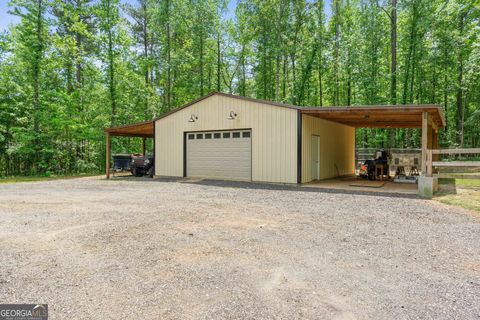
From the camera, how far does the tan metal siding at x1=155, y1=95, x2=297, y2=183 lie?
10.4 metres

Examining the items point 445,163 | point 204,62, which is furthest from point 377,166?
point 204,62

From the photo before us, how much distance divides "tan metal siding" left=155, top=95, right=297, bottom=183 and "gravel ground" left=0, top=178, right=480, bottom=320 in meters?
4.43

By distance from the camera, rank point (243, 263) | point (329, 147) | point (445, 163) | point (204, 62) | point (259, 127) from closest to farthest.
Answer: point (243, 263)
point (445, 163)
point (259, 127)
point (329, 147)
point (204, 62)

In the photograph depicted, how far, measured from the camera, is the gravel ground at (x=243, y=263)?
240cm

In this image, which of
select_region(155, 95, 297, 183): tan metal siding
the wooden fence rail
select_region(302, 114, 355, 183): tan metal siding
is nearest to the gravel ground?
the wooden fence rail

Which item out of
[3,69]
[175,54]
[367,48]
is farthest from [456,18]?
[3,69]

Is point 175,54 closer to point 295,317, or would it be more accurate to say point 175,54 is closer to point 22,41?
point 22,41

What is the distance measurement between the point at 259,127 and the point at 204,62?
14.1 m

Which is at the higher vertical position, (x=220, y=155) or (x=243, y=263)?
(x=220, y=155)

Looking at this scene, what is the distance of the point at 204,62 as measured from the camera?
912 inches

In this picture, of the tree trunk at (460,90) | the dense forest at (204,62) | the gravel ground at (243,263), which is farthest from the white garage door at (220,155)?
the tree trunk at (460,90)

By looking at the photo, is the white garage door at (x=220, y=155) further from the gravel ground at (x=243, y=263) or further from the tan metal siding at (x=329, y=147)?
the gravel ground at (x=243, y=263)

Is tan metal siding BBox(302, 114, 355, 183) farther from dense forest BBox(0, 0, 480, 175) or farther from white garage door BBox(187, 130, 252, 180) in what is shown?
dense forest BBox(0, 0, 480, 175)

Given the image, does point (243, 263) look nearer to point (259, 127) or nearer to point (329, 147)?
point (259, 127)
